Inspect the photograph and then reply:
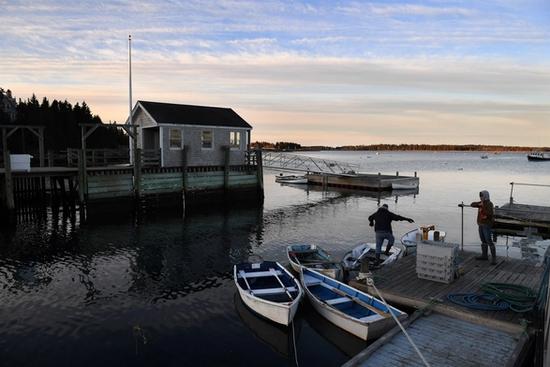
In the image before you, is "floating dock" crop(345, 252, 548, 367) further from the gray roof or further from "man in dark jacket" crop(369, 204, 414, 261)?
the gray roof

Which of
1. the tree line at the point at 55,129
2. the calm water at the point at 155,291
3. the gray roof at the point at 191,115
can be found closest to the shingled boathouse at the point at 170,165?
the gray roof at the point at 191,115

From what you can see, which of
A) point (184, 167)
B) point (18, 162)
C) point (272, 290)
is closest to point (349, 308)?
point (272, 290)

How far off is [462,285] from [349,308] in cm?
335

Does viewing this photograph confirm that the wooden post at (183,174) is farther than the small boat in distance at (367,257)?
Yes

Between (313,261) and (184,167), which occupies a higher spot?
(184,167)

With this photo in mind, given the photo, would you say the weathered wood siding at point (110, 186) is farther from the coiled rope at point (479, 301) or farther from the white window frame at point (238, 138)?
the coiled rope at point (479, 301)

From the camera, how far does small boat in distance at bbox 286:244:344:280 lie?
14462 millimetres

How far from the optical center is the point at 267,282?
14.0 meters

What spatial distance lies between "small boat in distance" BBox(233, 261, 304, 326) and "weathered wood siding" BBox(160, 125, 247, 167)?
19.5 m

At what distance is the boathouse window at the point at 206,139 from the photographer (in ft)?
111

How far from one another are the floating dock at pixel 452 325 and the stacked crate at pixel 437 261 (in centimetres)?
23

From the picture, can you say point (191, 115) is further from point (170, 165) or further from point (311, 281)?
point (311, 281)

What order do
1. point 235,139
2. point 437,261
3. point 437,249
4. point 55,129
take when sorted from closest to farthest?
1. point 437,249
2. point 437,261
3. point 235,139
4. point 55,129

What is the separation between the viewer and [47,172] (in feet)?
91.2
